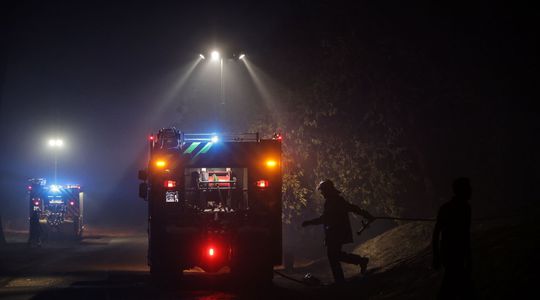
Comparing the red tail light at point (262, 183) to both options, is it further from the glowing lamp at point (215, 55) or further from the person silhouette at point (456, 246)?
the glowing lamp at point (215, 55)

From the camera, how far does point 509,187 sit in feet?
68.1

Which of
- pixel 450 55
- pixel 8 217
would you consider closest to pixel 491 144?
pixel 450 55

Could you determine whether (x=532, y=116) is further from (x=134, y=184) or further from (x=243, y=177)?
(x=134, y=184)

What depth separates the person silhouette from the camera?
9.40 metres

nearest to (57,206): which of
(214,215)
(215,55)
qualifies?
(215,55)

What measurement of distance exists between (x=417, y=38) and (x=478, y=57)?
1581 mm

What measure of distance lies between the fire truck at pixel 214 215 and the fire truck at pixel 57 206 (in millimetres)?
18986

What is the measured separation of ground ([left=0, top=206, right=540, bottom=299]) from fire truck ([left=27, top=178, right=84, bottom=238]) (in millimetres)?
8044

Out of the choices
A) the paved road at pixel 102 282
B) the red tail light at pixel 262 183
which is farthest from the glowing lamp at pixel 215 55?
the red tail light at pixel 262 183

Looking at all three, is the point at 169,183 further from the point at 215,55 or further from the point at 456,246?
the point at 215,55

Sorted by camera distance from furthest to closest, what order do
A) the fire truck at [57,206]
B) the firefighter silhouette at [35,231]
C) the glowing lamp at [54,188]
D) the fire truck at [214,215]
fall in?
the glowing lamp at [54,188] < the fire truck at [57,206] < the firefighter silhouette at [35,231] < the fire truck at [214,215]

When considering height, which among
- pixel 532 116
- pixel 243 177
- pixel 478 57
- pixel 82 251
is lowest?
pixel 82 251

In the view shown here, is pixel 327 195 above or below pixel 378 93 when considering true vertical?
below

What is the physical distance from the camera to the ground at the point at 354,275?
11195 mm
